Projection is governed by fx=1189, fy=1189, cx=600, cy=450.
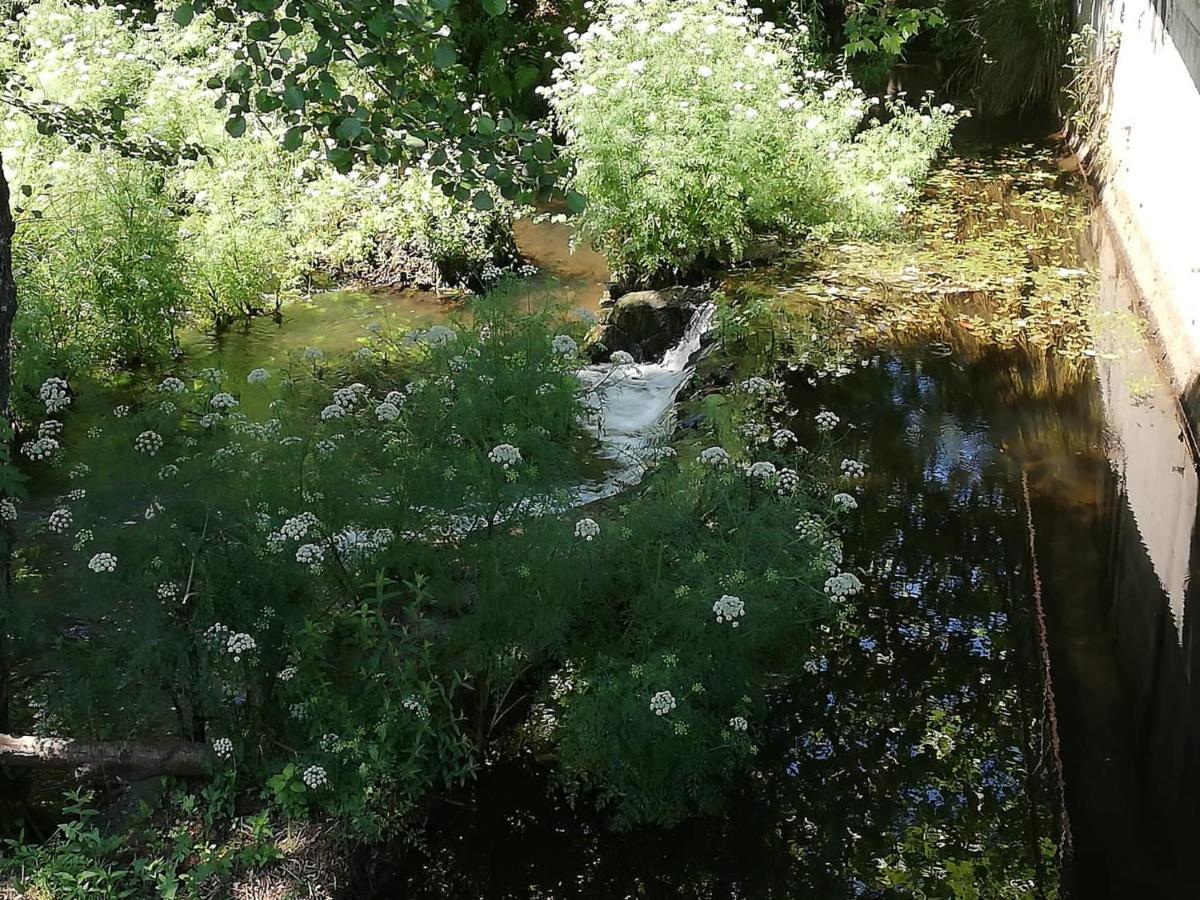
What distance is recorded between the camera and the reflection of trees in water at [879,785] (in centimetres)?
430

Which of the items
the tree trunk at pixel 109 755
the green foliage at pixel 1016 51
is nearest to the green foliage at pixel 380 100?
the tree trunk at pixel 109 755

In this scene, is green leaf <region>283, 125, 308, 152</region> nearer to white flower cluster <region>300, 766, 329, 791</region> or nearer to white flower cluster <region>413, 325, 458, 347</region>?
white flower cluster <region>300, 766, 329, 791</region>

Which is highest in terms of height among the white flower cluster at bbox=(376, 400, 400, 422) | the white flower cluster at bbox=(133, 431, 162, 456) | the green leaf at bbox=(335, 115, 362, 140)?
the green leaf at bbox=(335, 115, 362, 140)

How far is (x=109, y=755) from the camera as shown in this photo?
13.8ft

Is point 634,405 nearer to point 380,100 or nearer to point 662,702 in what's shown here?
point 662,702

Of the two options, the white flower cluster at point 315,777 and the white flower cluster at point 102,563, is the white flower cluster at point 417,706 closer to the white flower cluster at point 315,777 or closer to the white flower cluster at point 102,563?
the white flower cluster at point 315,777

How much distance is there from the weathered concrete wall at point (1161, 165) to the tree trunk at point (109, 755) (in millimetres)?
6162

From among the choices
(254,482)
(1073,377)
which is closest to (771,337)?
(1073,377)

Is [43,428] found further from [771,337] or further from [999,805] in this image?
[771,337]

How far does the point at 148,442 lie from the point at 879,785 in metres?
3.07

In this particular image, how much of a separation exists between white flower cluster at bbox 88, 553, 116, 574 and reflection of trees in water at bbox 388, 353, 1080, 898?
147 centimetres

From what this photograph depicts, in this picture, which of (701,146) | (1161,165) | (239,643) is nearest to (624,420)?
(701,146)

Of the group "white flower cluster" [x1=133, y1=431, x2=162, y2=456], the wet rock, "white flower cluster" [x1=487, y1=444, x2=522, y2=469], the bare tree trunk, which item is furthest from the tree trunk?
the wet rock

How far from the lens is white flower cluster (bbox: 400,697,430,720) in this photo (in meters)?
4.12
